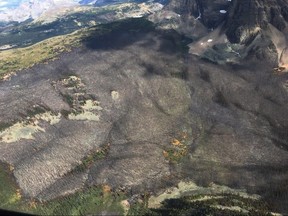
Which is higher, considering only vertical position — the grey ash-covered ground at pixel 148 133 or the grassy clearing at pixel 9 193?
the grassy clearing at pixel 9 193

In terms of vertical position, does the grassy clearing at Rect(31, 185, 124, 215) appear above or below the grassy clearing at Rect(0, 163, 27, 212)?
below

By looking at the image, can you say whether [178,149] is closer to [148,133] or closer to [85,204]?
[148,133]

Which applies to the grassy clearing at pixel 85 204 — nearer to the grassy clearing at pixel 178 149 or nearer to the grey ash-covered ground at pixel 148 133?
the grey ash-covered ground at pixel 148 133

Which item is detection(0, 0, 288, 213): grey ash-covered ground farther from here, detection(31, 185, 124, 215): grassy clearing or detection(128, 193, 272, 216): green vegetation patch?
detection(128, 193, 272, 216): green vegetation patch

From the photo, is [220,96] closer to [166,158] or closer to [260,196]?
[166,158]

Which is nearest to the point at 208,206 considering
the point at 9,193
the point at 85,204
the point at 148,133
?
the point at 85,204

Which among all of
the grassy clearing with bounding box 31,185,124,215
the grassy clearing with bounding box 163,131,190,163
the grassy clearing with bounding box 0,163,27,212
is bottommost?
the grassy clearing with bounding box 163,131,190,163

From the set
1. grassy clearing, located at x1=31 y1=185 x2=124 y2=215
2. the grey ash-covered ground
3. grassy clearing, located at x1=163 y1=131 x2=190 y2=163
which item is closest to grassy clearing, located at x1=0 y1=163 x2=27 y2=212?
the grey ash-covered ground

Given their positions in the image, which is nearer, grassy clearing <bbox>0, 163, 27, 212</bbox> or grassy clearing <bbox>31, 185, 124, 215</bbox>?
grassy clearing <bbox>31, 185, 124, 215</bbox>

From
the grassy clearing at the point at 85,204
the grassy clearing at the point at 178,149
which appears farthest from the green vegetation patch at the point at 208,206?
the grassy clearing at the point at 178,149
